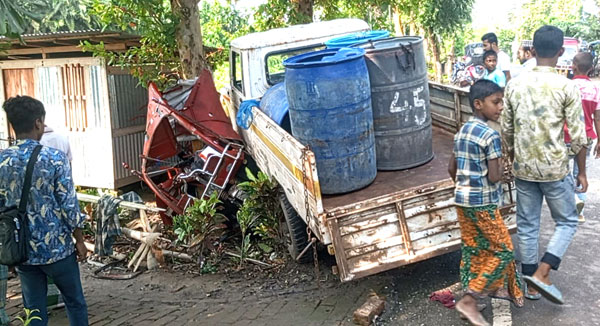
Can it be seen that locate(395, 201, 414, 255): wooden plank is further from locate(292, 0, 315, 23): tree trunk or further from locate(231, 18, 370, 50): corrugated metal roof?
locate(292, 0, 315, 23): tree trunk

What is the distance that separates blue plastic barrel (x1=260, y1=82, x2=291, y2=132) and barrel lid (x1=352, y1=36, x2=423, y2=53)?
3.04ft

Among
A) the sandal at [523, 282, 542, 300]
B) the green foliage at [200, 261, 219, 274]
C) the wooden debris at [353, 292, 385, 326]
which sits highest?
the sandal at [523, 282, 542, 300]

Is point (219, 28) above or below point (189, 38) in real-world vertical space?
above

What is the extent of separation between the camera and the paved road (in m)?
3.64

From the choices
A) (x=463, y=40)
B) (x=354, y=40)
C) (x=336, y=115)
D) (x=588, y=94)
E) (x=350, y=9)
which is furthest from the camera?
(x=463, y=40)

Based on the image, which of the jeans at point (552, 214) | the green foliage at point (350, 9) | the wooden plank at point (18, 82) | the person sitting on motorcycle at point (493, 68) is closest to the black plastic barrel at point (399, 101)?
the jeans at point (552, 214)

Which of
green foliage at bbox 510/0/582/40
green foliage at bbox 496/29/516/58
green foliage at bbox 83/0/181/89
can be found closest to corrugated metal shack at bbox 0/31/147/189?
green foliage at bbox 83/0/181/89

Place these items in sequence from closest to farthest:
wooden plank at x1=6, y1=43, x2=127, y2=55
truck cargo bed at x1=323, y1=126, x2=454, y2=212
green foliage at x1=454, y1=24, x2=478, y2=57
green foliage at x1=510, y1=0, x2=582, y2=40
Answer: truck cargo bed at x1=323, y1=126, x2=454, y2=212 → wooden plank at x1=6, y1=43, x2=127, y2=55 → green foliage at x1=454, y1=24, x2=478, y2=57 → green foliage at x1=510, y1=0, x2=582, y2=40

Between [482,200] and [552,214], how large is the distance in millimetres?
655

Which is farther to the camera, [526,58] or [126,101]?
[126,101]

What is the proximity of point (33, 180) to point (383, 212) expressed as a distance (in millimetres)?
2224

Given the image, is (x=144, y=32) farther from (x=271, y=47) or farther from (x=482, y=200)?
(x=482, y=200)

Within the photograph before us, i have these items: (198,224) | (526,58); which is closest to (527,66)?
(526,58)

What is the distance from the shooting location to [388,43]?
15.0ft
